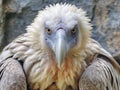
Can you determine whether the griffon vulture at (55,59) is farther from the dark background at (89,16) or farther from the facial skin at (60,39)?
the dark background at (89,16)

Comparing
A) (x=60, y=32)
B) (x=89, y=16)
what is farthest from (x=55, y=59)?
(x=89, y=16)

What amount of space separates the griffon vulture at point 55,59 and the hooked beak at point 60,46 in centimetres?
5

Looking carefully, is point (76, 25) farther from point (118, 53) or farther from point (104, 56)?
point (118, 53)

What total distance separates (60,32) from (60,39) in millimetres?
89

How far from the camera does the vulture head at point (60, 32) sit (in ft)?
14.3

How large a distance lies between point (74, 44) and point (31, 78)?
496mm

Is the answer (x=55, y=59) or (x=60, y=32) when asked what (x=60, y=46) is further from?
(x=55, y=59)

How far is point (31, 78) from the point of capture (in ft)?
15.7

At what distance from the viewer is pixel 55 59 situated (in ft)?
15.3

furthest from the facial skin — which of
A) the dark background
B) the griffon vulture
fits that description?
the dark background

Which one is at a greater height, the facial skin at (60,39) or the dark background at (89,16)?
the facial skin at (60,39)

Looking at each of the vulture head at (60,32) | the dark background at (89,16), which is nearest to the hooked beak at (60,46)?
the vulture head at (60,32)

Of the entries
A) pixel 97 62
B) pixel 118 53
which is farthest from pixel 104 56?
pixel 118 53

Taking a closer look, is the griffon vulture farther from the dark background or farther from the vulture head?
the dark background
